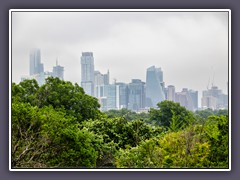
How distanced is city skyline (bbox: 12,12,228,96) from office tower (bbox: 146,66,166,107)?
0.25ft

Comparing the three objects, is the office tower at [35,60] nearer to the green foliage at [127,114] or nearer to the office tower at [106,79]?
the office tower at [106,79]

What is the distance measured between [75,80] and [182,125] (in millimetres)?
1444

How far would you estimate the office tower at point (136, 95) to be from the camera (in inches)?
258

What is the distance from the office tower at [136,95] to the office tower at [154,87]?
66 mm

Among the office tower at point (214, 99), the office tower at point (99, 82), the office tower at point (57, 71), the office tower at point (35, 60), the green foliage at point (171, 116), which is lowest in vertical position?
the green foliage at point (171, 116)

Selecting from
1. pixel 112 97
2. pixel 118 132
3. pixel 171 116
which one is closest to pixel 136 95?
pixel 112 97

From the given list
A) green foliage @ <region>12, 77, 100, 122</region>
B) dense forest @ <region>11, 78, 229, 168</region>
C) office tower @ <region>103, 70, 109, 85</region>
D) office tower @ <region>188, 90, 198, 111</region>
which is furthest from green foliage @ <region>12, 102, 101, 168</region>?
office tower @ <region>188, 90, 198, 111</region>

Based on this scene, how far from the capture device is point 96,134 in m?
7.20

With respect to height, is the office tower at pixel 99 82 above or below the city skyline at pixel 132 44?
below

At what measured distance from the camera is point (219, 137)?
6.45 m

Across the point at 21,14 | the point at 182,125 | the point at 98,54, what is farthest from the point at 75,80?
the point at 182,125

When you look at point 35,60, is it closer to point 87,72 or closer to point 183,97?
point 87,72

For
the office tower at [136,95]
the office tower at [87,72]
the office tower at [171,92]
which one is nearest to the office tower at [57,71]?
the office tower at [87,72]

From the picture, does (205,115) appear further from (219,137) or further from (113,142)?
(113,142)
